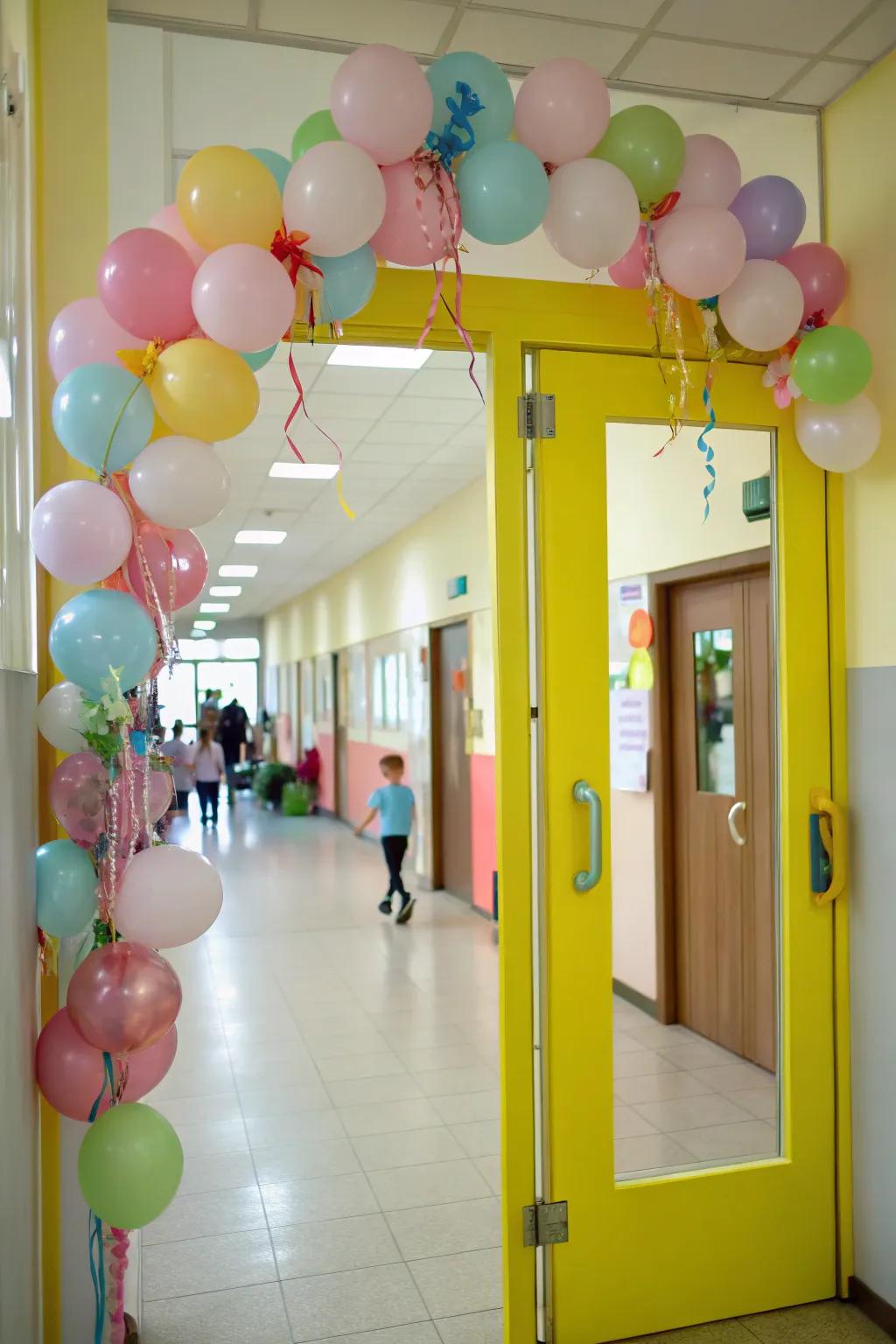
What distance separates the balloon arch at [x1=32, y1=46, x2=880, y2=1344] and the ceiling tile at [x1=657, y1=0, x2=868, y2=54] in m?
0.40

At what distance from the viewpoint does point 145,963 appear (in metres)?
1.90

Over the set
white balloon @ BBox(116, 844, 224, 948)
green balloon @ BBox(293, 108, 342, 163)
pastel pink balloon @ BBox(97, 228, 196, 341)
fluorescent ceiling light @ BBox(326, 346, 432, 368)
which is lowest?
white balloon @ BBox(116, 844, 224, 948)

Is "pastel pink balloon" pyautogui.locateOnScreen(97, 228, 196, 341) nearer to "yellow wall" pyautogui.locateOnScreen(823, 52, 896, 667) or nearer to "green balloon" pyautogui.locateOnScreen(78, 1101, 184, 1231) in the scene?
"green balloon" pyautogui.locateOnScreen(78, 1101, 184, 1231)

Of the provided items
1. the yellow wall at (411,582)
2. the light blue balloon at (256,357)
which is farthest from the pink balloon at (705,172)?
the yellow wall at (411,582)

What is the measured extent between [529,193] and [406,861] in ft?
28.1

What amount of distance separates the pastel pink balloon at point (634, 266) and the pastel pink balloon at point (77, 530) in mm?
1311

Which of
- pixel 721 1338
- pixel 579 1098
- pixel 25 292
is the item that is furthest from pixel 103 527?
pixel 721 1338

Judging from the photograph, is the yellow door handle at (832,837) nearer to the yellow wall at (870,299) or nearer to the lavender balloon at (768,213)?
the yellow wall at (870,299)

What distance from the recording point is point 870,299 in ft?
8.71

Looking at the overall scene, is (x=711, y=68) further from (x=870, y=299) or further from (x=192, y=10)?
(x=192, y=10)

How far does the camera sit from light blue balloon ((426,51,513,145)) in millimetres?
2098

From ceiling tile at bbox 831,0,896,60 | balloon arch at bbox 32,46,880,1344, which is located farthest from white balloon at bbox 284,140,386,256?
ceiling tile at bbox 831,0,896,60

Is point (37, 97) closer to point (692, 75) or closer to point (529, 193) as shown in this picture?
point (529, 193)

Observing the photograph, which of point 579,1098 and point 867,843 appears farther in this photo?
point 867,843
